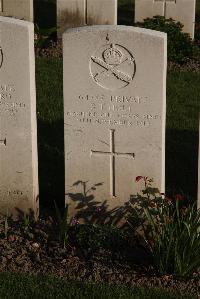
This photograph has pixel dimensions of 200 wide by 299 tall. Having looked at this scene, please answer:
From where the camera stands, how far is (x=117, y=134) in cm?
661

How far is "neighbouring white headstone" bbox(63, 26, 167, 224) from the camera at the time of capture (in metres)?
6.33

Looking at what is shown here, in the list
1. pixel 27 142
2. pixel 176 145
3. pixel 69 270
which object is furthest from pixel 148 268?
pixel 176 145

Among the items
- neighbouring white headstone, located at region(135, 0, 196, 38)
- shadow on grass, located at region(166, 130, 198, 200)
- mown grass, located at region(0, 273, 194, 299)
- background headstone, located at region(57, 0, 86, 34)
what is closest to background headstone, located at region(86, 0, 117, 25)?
background headstone, located at region(57, 0, 86, 34)

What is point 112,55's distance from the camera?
6.38 metres

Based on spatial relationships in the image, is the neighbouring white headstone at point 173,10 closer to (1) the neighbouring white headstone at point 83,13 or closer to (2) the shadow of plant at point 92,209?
(1) the neighbouring white headstone at point 83,13

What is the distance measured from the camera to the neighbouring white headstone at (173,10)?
44.0 feet

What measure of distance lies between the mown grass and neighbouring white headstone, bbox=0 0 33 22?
8487 mm

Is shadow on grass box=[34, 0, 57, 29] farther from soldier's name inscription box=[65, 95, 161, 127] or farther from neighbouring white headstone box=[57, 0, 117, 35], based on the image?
soldier's name inscription box=[65, 95, 161, 127]

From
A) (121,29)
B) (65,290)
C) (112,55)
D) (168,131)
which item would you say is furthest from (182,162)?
(65,290)

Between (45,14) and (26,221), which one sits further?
(45,14)

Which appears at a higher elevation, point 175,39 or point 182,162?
point 175,39

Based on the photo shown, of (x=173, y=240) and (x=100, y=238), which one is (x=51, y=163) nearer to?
(x=100, y=238)

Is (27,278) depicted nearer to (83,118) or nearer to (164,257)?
(164,257)

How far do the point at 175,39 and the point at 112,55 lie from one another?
660cm
